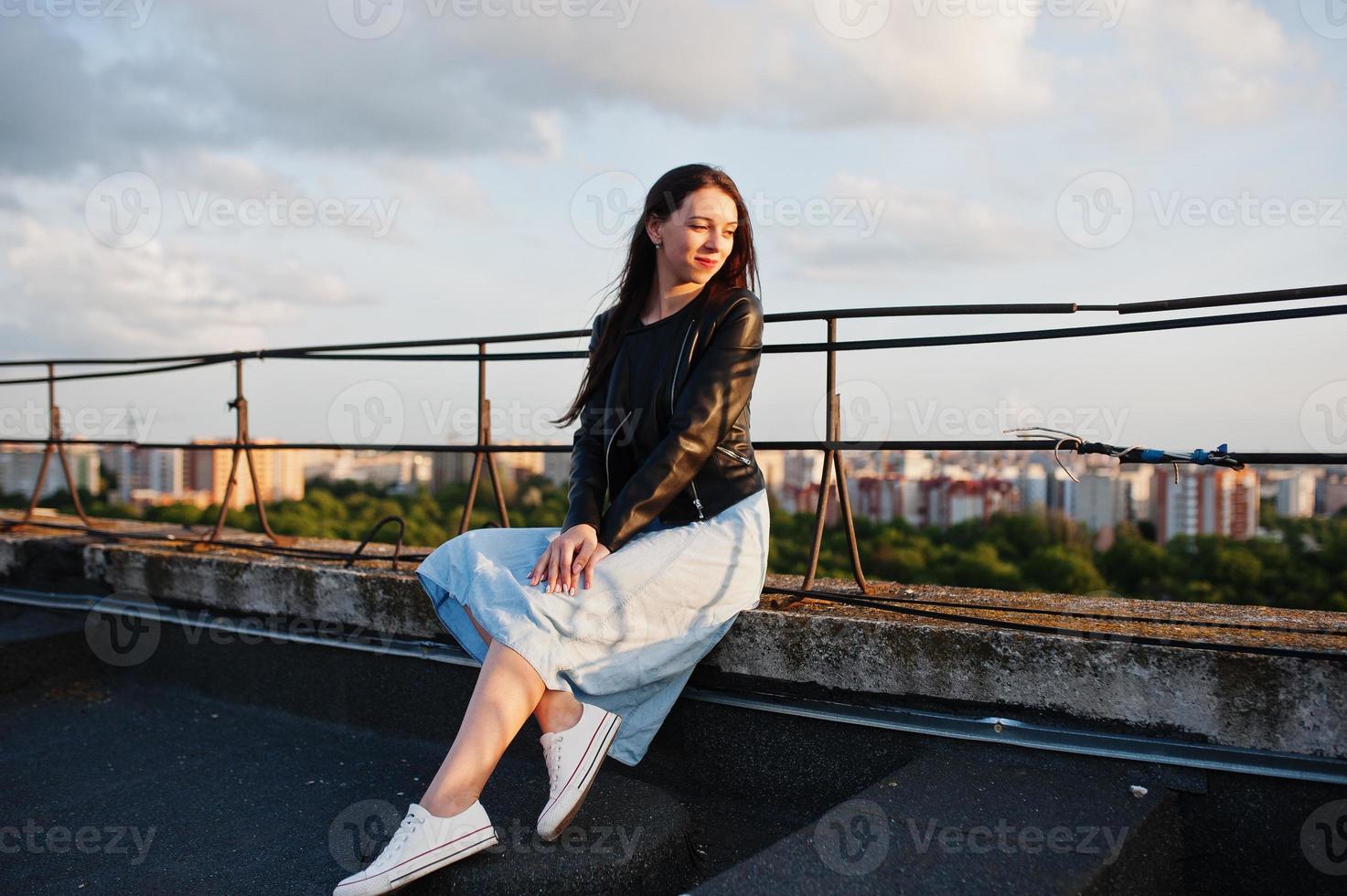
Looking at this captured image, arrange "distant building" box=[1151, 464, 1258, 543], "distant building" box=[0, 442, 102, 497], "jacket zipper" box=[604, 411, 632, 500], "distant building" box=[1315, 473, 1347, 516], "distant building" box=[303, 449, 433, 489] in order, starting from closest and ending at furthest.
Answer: "jacket zipper" box=[604, 411, 632, 500] → "distant building" box=[0, 442, 102, 497] → "distant building" box=[1315, 473, 1347, 516] → "distant building" box=[1151, 464, 1258, 543] → "distant building" box=[303, 449, 433, 489]

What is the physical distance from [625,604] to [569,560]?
0.16 m

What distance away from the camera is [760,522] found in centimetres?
235

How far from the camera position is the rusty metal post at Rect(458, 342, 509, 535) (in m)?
3.11

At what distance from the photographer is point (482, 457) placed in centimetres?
320

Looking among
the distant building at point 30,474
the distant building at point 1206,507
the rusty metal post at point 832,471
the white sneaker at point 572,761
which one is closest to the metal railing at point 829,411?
the rusty metal post at point 832,471

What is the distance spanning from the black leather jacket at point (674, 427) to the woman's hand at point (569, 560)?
6 centimetres

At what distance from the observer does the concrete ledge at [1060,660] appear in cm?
187

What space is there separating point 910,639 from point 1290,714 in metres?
0.74

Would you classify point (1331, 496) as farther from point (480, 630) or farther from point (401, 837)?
point (401, 837)

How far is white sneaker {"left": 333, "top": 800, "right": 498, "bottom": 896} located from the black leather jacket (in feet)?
2.22

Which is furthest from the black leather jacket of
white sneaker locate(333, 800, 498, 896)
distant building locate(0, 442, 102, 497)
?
distant building locate(0, 442, 102, 497)

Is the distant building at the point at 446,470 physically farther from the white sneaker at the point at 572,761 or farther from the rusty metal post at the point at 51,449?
the white sneaker at the point at 572,761

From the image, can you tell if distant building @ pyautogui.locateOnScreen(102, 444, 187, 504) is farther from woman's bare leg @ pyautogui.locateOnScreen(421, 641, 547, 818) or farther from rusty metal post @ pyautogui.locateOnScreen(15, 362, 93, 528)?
woman's bare leg @ pyautogui.locateOnScreen(421, 641, 547, 818)

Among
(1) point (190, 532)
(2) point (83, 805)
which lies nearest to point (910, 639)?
(2) point (83, 805)
